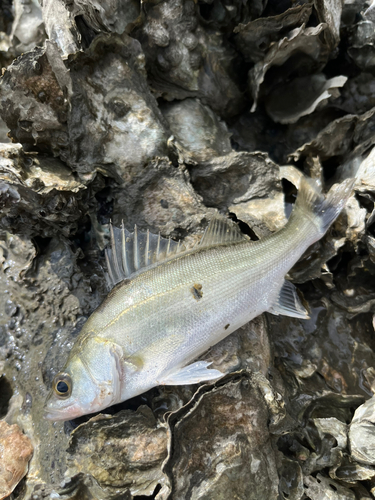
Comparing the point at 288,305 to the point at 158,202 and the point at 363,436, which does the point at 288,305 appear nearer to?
the point at 363,436

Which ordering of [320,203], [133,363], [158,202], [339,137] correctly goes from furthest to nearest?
[339,137]
[158,202]
[320,203]
[133,363]

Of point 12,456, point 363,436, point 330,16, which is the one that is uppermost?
point 330,16

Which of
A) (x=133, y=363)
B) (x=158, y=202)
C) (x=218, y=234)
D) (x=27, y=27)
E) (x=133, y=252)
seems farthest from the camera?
(x=27, y=27)

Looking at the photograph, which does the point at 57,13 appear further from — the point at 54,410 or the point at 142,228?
the point at 54,410

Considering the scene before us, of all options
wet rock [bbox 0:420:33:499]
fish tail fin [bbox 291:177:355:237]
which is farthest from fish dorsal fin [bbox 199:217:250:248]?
wet rock [bbox 0:420:33:499]

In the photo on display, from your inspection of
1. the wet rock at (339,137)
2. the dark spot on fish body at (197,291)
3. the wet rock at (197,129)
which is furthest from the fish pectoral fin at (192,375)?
the wet rock at (339,137)

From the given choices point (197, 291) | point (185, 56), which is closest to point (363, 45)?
point (185, 56)

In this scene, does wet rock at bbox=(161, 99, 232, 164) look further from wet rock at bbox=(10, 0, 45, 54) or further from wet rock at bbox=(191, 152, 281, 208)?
wet rock at bbox=(10, 0, 45, 54)

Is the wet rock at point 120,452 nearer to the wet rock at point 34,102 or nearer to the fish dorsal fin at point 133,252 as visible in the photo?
the fish dorsal fin at point 133,252
